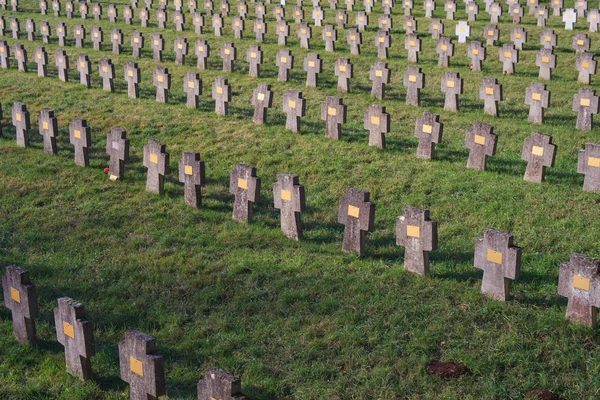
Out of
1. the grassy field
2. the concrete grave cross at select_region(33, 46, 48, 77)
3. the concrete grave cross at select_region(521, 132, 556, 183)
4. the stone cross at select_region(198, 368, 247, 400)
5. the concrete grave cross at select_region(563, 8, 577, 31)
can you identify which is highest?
the concrete grave cross at select_region(563, 8, 577, 31)

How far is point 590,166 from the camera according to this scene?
1293 centimetres

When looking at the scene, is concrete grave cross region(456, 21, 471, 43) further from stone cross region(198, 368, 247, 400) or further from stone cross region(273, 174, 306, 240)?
stone cross region(198, 368, 247, 400)

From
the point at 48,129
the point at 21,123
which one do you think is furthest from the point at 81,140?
the point at 21,123

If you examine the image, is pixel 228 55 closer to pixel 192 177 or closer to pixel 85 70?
pixel 85 70

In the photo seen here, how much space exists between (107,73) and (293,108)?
560cm

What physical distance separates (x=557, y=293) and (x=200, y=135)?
8.53 metres

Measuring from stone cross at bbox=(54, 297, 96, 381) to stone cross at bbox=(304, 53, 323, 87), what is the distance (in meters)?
11.9

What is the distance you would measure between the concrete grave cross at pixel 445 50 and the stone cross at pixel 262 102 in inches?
227

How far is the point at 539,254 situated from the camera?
10961mm

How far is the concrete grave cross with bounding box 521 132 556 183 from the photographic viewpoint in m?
13.3

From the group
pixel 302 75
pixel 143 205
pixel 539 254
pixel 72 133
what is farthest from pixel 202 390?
pixel 302 75

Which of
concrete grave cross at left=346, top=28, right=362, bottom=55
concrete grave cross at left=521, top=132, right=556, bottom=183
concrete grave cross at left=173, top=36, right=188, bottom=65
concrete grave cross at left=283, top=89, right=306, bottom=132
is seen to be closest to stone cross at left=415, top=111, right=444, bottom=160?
concrete grave cross at left=521, top=132, right=556, bottom=183

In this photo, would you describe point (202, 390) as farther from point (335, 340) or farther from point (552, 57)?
point (552, 57)

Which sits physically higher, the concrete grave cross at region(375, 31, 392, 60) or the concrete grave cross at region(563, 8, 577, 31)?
the concrete grave cross at region(563, 8, 577, 31)
